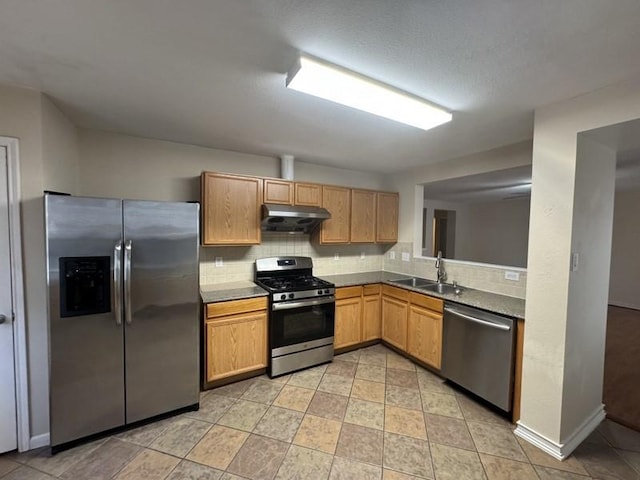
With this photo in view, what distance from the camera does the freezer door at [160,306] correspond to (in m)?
2.07

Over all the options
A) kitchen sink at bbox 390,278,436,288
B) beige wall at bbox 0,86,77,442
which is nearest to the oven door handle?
kitchen sink at bbox 390,278,436,288

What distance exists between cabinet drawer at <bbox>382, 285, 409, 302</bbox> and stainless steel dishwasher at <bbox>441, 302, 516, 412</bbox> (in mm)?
572

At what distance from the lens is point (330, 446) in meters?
1.96

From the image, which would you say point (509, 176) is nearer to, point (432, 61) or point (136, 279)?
point (432, 61)

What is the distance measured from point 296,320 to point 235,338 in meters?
0.64

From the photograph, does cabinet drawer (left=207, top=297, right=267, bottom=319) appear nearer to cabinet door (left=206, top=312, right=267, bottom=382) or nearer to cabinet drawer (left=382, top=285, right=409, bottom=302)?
cabinet door (left=206, top=312, right=267, bottom=382)

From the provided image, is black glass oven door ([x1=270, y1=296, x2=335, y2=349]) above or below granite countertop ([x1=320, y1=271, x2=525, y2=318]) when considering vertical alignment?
below

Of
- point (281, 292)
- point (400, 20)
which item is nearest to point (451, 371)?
point (281, 292)

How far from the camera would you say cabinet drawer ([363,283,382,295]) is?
3.52 metres

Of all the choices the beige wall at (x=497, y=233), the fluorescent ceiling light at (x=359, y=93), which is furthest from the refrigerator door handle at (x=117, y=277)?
the beige wall at (x=497, y=233)

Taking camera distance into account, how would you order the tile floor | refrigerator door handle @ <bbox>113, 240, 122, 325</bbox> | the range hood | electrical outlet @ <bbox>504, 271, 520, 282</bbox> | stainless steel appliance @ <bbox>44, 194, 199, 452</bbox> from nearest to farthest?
the tile floor, stainless steel appliance @ <bbox>44, 194, 199, 452</bbox>, refrigerator door handle @ <bbox>113, 240, 122, 325</bbox>, electrical outlet @ <bbox>504, 271, 520, 282</bbox>, the range hood

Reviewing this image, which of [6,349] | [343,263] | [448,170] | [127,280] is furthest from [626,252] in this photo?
[6,349]

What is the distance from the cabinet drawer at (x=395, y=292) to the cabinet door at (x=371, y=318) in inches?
4.8

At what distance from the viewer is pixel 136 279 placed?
6.80 ft
